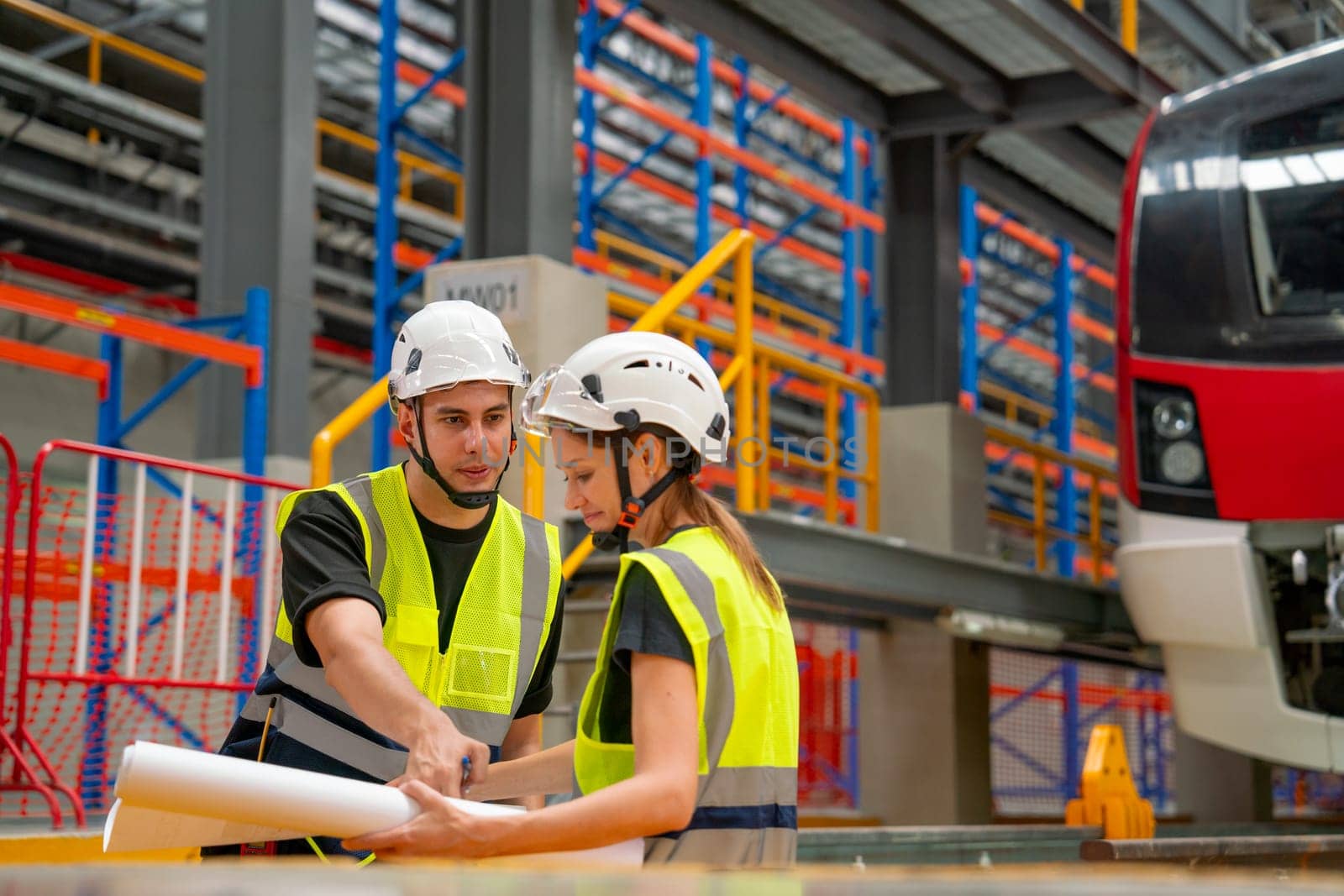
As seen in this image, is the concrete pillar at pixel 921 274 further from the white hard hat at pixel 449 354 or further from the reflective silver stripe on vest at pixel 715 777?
the reflective silver stripe on vest at pixel 715 777

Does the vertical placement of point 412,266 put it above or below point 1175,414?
above

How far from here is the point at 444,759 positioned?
102 inches

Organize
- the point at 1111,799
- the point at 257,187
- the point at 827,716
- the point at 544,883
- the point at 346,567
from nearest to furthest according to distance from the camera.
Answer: the point at 544,883
the point at 346,567
the point at 1111,799
the point at 257,187
the point at 827,716

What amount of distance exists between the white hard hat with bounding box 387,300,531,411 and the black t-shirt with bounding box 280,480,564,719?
0.79 ft

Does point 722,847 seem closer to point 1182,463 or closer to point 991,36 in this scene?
point 1182,463

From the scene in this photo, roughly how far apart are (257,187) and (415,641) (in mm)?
7119

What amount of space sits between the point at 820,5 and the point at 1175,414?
10.4ft

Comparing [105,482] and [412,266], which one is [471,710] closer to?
[105,482]

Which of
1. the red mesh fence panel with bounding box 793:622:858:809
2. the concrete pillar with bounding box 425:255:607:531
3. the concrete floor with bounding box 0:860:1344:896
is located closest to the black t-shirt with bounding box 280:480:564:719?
the concrete floor with bounding box 0:860:1344:896

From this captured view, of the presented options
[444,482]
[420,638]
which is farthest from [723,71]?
[420,638]

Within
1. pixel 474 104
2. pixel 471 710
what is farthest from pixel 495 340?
pixel 474 104

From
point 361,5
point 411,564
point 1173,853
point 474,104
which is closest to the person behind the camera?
point 411,564

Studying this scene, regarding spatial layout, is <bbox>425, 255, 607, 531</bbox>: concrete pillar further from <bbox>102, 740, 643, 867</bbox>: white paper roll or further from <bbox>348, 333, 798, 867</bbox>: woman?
<bbox>102, 740, 643, 867</bbox>: white paper roll

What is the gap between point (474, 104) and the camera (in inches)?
287
